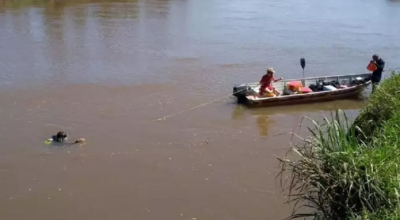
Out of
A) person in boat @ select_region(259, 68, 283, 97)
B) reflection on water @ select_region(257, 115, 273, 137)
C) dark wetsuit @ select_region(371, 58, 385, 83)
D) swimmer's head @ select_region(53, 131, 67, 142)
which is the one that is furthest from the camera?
dark wetsuit @ select_region(371, 58, 385, 83)

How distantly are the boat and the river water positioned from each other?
236mm

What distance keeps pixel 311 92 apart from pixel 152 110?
4433mm

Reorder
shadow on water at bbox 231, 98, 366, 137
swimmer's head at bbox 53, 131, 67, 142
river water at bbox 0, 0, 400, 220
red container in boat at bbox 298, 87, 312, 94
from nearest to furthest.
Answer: river water at bbox 0, 0, 400, 220, swimmer's head at bbox 53, 131, 67, 142, shadow on water at bbox 231, 98, 366, 137, red container in boat at bbox 298, 87, 312, 94

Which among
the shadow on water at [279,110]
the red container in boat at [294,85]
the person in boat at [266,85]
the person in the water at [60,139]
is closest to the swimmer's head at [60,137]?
the person in the water at [60,139]

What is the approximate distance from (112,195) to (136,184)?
572mm

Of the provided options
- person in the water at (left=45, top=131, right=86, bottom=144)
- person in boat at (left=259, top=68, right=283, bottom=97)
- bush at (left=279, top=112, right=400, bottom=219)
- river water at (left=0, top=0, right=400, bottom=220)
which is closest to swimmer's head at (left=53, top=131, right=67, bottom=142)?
person in the water at (left=45, top=131, right=86, bottom=144)

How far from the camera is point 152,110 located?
13305 millimetres

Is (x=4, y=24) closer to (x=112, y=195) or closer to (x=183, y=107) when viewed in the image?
(x=183, y=107)

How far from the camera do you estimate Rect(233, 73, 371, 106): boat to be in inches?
541

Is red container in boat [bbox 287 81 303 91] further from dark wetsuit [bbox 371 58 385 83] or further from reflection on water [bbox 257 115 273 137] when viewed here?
dark wetsuit [bbox 371 58 385 83]

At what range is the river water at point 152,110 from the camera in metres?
8.81

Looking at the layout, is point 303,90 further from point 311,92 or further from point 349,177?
point 349,177

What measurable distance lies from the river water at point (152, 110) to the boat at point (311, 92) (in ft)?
0.77

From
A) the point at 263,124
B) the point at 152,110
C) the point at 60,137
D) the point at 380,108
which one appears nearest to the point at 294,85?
the point at 263,124
